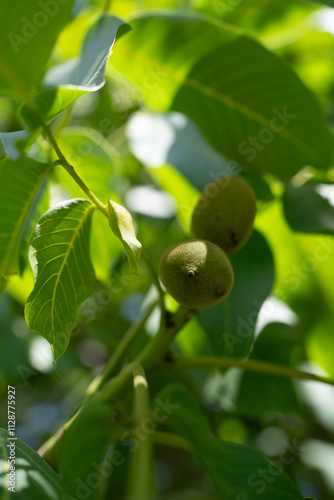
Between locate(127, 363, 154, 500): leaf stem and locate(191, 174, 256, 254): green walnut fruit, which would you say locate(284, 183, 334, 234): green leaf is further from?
locate(127, 363, 154, 500): leaf stem

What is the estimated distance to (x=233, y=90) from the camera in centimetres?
92

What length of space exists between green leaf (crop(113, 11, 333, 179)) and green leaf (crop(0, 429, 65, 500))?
60cm

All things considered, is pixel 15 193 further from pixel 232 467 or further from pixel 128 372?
pixel 232 467

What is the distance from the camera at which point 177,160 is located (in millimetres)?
969

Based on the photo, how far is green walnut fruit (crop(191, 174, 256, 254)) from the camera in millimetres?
718

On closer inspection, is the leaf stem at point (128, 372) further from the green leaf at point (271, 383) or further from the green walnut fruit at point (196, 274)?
the green leaf at point (271, 383)

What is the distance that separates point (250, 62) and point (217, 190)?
0.28m

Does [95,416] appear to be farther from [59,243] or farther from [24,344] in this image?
[24,344]

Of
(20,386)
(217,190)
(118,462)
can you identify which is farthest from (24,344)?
(217,190)

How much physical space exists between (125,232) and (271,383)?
59cm

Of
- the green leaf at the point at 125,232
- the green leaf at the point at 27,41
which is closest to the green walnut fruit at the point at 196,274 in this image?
the green leaf at the point at 125,232

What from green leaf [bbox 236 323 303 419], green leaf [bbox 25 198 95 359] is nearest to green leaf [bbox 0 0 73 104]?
green leaf [bbox 25 198 95 359]

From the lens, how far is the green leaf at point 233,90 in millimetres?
884

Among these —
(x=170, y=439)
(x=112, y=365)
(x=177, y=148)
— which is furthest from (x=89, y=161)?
(x=170, y=439)
